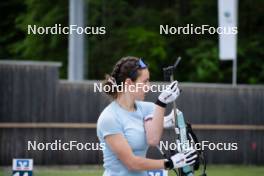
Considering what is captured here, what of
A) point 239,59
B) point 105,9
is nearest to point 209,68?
point 239,59

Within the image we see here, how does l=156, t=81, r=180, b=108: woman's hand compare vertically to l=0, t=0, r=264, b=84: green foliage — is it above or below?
below

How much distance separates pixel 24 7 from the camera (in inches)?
981

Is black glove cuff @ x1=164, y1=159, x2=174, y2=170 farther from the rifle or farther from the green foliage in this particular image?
the green foliage

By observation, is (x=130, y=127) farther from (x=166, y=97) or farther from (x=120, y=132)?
(x=166, y=97)

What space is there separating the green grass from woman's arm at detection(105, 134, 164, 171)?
813 centimetres

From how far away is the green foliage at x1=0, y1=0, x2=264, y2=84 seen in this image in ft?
74.1

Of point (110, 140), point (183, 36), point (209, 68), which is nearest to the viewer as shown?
point (110, 140)

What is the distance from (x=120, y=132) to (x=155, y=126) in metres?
0.25

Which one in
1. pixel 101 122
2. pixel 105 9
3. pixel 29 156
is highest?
pixel 105 9

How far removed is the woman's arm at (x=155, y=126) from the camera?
4902mm

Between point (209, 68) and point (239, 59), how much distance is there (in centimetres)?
111

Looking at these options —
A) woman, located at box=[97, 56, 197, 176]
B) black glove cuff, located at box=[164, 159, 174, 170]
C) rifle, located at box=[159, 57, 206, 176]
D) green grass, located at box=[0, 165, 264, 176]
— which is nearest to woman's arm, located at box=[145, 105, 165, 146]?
woman, located at box=[97, 56, 197, 176]

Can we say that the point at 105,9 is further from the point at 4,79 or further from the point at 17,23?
the point at 4,79

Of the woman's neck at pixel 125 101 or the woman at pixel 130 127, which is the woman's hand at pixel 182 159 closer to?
the woman at pixel 130 127
